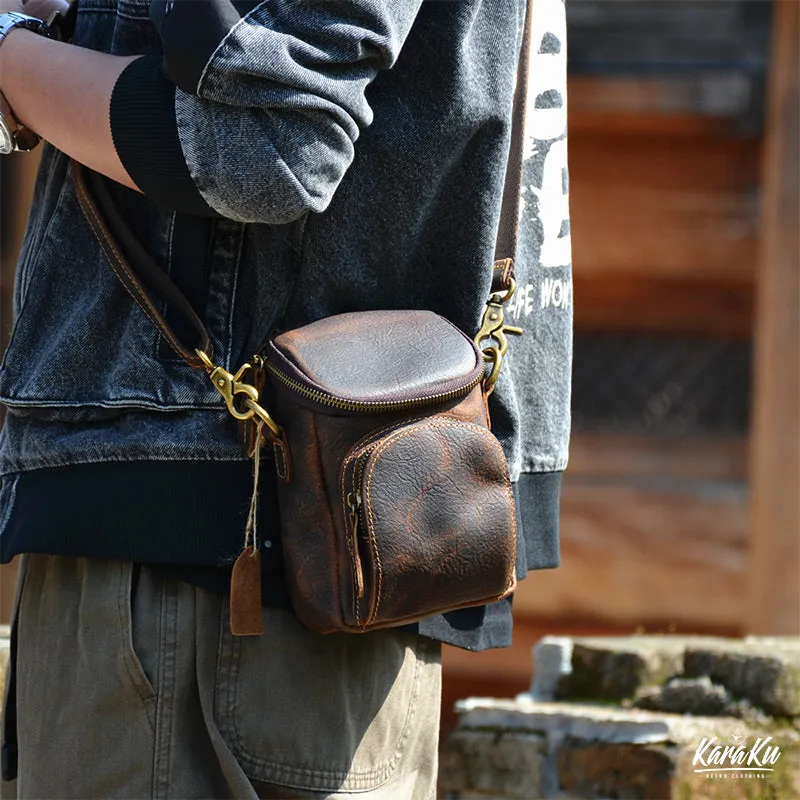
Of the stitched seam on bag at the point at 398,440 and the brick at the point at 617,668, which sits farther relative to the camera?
the brick at the point at 617,668

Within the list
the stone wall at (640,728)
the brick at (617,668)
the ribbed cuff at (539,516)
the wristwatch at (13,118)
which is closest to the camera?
the wristwatch at (13,118)

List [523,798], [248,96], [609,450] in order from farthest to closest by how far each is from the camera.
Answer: [609,450] → [523,798] → [248,96]

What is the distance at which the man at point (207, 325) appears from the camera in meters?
1.11

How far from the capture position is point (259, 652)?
117 centimetres

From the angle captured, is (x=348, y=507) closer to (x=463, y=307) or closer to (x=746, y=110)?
(x=463, y=307)

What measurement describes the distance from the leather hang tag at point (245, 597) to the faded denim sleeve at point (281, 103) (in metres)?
0.29

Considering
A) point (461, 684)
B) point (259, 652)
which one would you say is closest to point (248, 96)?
point (259, 652)

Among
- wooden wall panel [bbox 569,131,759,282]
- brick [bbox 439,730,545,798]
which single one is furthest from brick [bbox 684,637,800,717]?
wooden wall panel [bbox 569,131,759,282]

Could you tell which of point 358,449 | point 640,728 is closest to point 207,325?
point 358,449

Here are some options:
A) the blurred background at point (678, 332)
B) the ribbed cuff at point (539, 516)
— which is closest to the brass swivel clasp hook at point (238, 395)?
the ribbed cuff at point (539, 516)

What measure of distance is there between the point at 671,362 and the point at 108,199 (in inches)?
141

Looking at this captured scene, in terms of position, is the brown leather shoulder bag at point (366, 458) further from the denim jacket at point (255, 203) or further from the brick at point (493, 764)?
the brick at point (493, 764)

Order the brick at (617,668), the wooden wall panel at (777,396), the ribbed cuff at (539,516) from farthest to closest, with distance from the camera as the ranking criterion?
the wooden wall panel at (777,396)
the brick at (617,668)
the ribbed cuff at (539,516)

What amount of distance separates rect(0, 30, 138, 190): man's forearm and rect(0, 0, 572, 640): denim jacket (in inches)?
1.1
